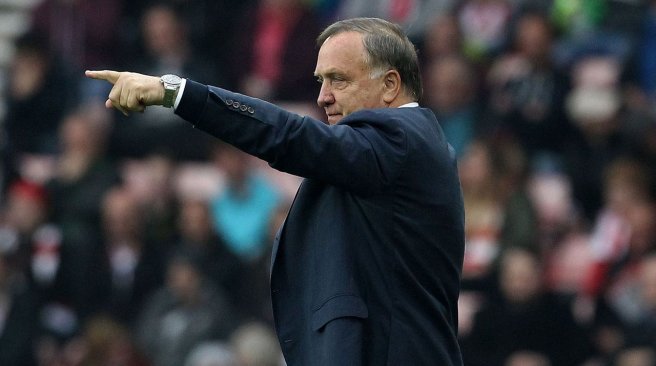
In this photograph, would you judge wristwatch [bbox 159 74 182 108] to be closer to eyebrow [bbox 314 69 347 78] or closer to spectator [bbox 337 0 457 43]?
eyebrow [bbox 314 69 347 78]

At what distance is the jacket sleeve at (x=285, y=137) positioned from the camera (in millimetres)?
3617

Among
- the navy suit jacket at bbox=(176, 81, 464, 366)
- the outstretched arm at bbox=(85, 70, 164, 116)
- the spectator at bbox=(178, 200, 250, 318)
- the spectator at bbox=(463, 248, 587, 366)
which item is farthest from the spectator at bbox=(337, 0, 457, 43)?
the outstretched arm at bbox=(85, 70, 164, 116)

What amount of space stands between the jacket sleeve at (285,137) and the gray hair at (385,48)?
1.03 ft

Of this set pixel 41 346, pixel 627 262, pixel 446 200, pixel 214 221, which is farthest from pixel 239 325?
pixel 446 200

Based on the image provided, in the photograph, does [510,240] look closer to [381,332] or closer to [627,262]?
[627,262]

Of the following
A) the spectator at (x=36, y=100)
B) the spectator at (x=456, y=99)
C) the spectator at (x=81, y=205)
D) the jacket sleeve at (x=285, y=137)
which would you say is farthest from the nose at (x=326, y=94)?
the spectator at (x=36, y=100)

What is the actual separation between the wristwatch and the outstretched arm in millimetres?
11

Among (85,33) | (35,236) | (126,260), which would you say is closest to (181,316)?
(126,260)

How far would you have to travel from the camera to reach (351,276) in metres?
3.74

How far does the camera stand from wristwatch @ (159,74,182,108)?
358 centimetres

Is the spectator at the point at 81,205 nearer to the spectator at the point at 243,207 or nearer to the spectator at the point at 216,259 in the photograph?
the spectator at the point at 216,259

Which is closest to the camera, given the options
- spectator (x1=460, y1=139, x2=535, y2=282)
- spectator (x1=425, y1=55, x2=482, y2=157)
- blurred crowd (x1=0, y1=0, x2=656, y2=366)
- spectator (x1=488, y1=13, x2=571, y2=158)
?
blurred crowd (x1=0, y1=0, x2=656, y2=366)

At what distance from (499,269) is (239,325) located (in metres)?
1.82

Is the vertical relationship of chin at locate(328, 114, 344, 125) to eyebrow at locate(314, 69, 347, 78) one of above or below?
below
